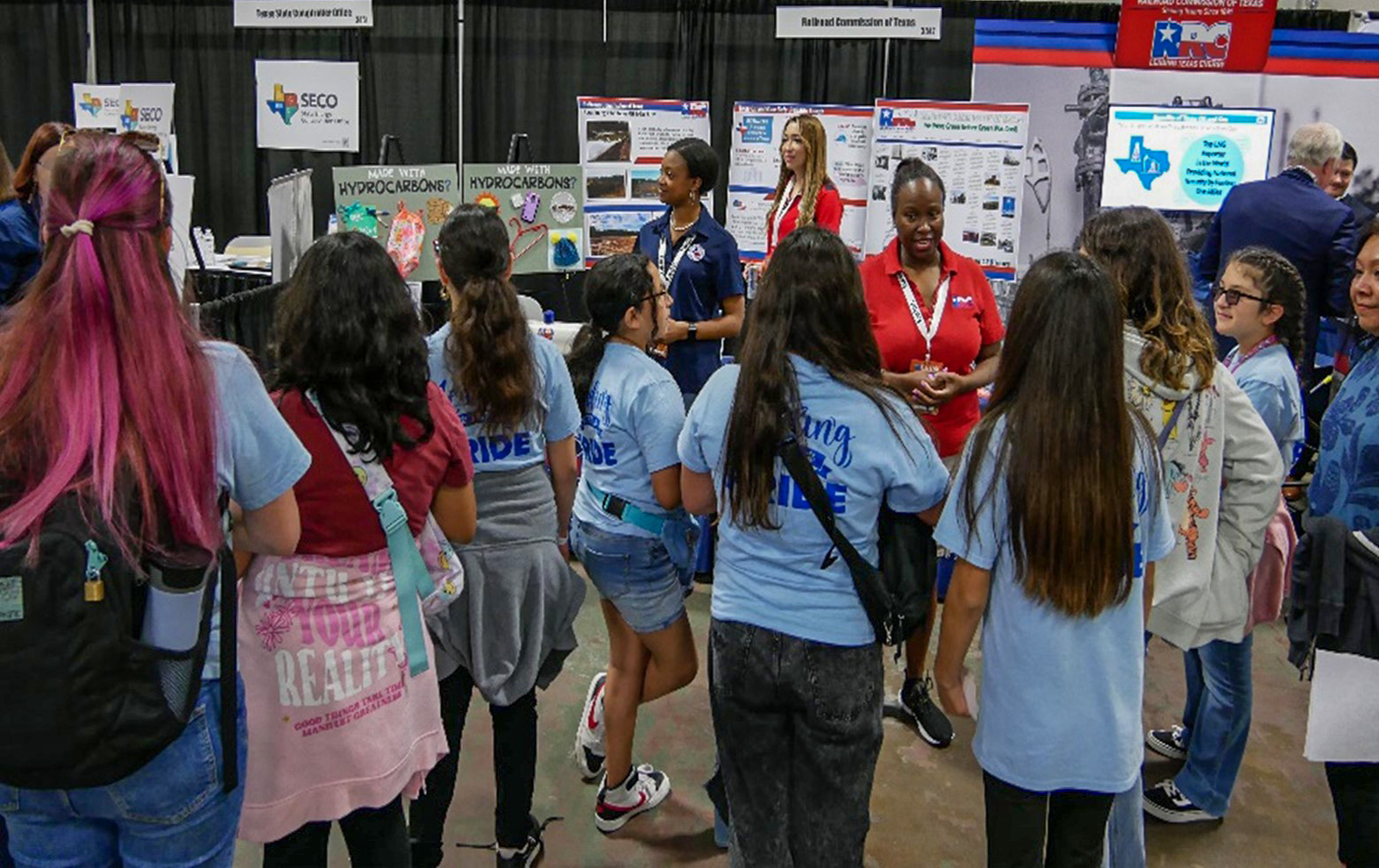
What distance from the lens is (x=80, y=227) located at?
1.27 meters

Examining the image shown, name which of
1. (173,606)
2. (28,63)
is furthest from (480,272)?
(28,63)

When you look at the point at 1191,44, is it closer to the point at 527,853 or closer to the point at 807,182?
the point at 807,182

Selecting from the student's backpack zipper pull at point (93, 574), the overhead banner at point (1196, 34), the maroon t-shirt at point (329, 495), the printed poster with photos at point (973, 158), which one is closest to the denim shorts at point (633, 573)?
the maroon t-shirt at point (329, 495)

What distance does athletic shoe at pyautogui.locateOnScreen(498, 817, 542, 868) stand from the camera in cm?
240

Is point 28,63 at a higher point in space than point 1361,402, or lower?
higher

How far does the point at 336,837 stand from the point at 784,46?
17.1 ft

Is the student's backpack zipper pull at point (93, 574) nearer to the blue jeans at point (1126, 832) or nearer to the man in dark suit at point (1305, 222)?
the blue jeans at point (1126, 832)

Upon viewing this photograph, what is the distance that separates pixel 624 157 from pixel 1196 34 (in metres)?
2.88

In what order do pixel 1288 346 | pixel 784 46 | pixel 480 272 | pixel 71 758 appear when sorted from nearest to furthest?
1. pixel 71 758
2. pixel 480 272
3. pixel 1288 346
4. pixel 784 46

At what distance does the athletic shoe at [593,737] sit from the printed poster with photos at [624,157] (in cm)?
289

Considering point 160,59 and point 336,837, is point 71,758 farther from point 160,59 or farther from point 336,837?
point 160,59

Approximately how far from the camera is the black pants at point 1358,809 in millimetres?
2090

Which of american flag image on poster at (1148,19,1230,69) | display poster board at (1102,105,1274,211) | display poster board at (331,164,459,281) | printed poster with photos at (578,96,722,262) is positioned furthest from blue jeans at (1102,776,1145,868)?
american flag image on poster at (1148,19,1230,69)

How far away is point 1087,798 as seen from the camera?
5.99 ft
